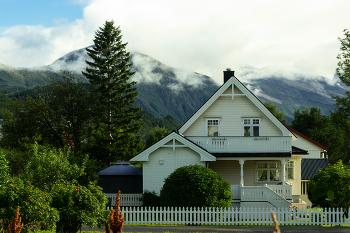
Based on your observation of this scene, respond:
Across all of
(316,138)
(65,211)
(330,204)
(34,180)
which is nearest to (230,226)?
(330,204)

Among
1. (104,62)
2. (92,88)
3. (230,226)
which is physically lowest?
(230,226)

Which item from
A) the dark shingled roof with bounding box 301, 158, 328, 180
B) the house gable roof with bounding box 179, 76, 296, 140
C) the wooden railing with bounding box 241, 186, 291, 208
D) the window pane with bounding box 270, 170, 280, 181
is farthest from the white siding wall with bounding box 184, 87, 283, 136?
the dark shingled roof with bounding box 301, 158, 328, 180

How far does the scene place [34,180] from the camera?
21359mm

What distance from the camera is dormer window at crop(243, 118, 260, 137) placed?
94.8ft

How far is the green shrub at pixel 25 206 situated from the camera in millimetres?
12039

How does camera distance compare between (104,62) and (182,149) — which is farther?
(104,62)

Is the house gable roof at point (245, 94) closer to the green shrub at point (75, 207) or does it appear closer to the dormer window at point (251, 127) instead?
the dormer window at point (251, 127)

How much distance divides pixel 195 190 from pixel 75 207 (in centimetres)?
836

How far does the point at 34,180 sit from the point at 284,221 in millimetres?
14515

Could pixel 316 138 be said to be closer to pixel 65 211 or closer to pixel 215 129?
pixel 215 129

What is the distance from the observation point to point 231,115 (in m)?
28.9

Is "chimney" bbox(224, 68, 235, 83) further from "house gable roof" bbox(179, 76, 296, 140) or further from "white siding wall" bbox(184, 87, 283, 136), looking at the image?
"white siding wall" bbox(184, 87, 283, 136)

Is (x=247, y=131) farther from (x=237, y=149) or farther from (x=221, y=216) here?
(x=221, y=216)

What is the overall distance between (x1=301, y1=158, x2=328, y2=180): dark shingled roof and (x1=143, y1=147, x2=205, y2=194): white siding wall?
15.3 m
